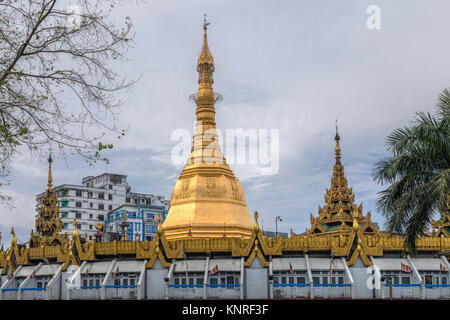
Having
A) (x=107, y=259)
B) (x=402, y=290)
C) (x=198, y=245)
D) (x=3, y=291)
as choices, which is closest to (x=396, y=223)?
(x=402, y=290)

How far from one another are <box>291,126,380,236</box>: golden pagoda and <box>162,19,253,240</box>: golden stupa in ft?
Answer: 19.7

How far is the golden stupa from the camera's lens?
4459cm

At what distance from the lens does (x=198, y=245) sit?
3844cm

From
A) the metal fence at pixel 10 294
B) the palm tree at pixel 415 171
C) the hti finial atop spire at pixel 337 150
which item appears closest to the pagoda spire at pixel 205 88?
the hti finial atop spire at pixel 337 150

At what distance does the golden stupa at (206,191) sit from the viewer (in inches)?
1756

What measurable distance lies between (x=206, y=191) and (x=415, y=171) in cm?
2549

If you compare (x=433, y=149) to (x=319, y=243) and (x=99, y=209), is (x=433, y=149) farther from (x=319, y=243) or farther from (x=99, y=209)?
(x=99, y=209)

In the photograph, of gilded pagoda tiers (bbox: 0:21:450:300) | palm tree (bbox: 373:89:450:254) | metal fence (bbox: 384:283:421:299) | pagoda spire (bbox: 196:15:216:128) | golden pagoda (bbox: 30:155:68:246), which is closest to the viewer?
palm tree (bbox: 373:89:450:254)

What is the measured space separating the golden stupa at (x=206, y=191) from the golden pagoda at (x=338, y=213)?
19.7ft

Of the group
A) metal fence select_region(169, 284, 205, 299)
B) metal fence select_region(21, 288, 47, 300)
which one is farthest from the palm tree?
metal fence select_region(21, 288, 47, 300)

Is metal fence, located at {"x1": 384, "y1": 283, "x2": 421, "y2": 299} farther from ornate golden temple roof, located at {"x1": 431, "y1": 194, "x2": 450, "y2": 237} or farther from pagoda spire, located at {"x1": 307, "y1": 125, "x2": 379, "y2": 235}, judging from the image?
pagoda spire, located at {"x1": 307, "y1": 125, "x2": 379, "y2": 235}

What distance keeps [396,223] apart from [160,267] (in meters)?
19.3

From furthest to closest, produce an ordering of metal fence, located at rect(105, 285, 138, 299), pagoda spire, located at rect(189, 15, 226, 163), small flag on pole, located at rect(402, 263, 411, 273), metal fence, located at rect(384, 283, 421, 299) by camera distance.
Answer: pagoda spire, located at rect(189, 15, 226, 163), metal fence, located at rect(105, 285, 138, 299), small flag on pole, located at rect(402, 263, 411, 273), metal fence, located at rect(384, 283, 421, 299)

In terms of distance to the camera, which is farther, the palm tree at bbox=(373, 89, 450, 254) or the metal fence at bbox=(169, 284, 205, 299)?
the metal fence at bbox=(169, 284, 205, 299)
